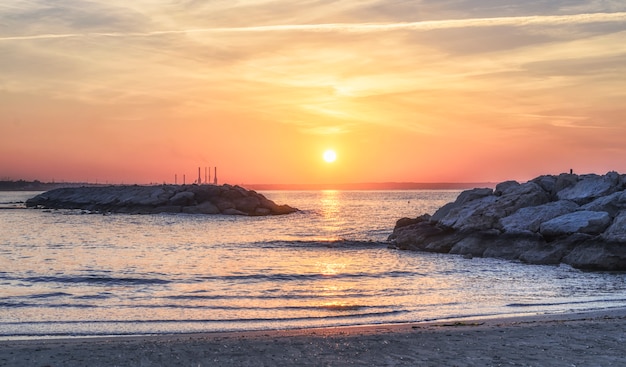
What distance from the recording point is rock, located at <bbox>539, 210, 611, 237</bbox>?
32.6m

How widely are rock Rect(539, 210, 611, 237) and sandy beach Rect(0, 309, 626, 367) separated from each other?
1784cm

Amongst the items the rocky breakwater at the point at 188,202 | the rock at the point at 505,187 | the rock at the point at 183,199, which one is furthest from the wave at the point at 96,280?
the rock at the point at 183,199

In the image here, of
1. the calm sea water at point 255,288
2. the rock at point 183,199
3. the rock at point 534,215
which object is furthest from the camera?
the rock at point 183,199

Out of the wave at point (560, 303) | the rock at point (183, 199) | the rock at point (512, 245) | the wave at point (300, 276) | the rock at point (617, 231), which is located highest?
the rock at point (183, 199)

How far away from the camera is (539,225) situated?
35.9 m

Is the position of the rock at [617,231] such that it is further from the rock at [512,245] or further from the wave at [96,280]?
the wave at [96,280]

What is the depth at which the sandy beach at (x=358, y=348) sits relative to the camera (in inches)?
468

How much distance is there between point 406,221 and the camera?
51.7 meters

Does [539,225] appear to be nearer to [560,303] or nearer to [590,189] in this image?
[590,189]

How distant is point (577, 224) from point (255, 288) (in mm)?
17674

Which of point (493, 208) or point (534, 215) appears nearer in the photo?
point (534, 215)

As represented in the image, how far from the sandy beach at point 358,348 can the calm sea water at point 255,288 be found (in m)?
2.58

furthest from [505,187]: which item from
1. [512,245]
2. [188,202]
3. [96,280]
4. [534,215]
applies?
[188,202]

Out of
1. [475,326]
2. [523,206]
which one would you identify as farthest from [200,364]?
[523,206]
